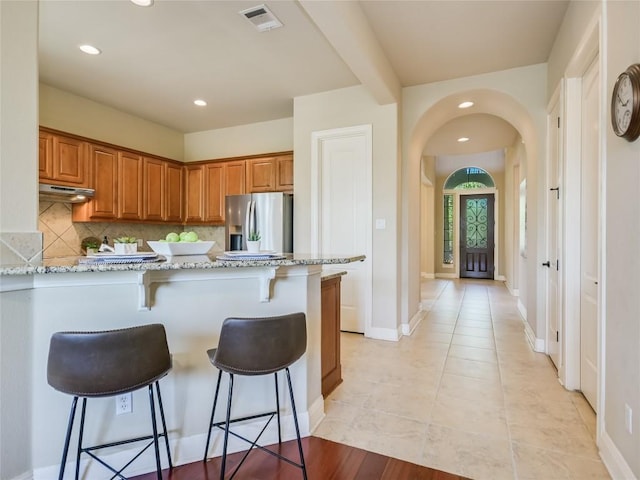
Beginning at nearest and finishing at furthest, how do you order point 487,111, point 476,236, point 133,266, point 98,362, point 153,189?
point 98,362 → point 133,266 → point 487,111 → point 153,189 → point 476,236

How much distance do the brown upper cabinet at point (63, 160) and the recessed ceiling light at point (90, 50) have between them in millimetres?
1023

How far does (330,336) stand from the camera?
244 cm

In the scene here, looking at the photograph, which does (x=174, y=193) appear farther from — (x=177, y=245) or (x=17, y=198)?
(x=17, y=198)

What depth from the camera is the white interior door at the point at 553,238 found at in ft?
8.74

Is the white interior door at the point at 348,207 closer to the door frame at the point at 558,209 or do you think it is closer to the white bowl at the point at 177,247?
the door frame at the point at 558,209

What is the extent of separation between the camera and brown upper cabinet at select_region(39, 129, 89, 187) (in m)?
3.39

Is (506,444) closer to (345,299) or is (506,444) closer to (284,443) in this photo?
(284,443)

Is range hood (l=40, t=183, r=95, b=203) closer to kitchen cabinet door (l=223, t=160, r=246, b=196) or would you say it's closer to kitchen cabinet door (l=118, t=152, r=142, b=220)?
kitchen cabinet door (l=118, t=152, r=142, b=220)

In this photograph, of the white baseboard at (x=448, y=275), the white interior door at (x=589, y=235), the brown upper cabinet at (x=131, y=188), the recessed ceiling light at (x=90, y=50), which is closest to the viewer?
the white interior door at (x=589, y=235)

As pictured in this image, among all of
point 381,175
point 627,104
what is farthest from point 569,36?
point 381,175

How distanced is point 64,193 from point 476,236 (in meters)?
8.67

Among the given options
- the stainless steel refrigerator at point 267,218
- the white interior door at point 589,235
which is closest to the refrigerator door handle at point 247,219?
the stainless steel refrigerator at point 267,218

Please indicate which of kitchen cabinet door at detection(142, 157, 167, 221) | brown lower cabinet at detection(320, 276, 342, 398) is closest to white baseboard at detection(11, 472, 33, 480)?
brown lower cabinet at detection(320, 276, 342, 398)

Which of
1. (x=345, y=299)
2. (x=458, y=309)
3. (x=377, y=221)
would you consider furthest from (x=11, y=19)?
(x=458, y=309)
